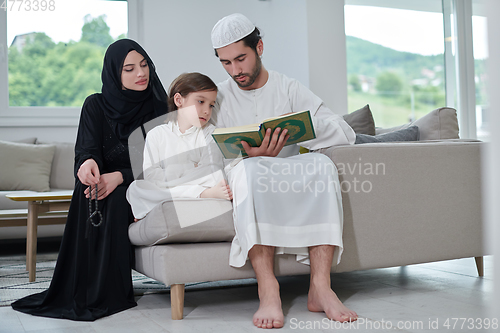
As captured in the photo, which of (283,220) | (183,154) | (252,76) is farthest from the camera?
(252,76)

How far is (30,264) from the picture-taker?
2.42 meters

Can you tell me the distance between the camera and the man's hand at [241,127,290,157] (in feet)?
5.56

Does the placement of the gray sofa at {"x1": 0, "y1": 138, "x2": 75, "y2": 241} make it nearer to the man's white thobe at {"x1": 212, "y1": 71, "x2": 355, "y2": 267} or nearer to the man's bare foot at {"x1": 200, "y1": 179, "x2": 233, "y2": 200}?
the man's bare foot at {"x1": 200, "y1": 179, "x2": 233, "y2": 200}

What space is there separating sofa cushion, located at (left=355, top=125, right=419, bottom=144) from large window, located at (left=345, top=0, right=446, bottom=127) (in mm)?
2318

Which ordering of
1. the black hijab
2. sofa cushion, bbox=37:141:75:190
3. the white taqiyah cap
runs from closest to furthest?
the white taqiyah cap, the black hijab, sofa cushion, bbox=37:141:75:190

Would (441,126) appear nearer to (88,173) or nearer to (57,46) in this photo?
(88,173)

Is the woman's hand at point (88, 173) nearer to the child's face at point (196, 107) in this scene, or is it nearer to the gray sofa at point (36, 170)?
the child's face at point (196, 107)

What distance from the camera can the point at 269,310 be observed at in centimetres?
149

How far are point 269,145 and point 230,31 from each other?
554 mm

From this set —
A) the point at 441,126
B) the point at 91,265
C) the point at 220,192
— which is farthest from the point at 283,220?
the point at 441,126

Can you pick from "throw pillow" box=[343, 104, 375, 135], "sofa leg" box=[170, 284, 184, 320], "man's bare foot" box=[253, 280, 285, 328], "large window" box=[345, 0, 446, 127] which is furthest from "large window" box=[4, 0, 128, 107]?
"man's bare foot" box=[253, 280, 285, 328]

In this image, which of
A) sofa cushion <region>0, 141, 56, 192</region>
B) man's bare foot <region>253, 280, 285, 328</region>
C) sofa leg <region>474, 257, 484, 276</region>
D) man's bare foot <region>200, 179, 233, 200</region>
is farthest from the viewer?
sofa cushion <region>0, 141, 56, 192</region>

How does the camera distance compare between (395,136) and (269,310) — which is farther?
(395,136)

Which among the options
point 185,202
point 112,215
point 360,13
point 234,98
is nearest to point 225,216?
point 185,202
